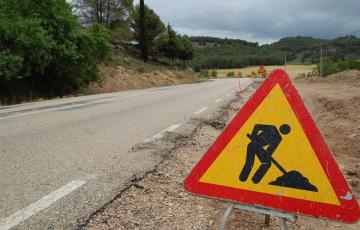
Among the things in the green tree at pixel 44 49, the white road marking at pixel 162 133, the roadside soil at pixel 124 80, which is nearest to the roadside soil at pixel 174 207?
the white road marking at pixel 162 133

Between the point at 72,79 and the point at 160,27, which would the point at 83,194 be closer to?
the point at 72,79

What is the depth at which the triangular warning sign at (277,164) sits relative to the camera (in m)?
2.98

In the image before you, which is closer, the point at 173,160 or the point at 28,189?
the point at 28,189

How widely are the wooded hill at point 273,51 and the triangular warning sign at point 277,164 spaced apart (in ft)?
126

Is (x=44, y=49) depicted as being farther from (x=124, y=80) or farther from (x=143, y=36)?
(x=143, y=36)

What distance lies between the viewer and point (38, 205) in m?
4.04

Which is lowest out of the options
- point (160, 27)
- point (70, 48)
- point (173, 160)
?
point (173, 160)

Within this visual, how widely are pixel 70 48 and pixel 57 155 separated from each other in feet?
54.8

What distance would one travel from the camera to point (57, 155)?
6.09 metres

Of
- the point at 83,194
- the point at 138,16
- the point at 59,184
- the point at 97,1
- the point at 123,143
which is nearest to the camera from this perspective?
the point at 83,194

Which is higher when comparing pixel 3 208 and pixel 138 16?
Answer: pixel 138 16

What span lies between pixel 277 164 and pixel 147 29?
56325 mm

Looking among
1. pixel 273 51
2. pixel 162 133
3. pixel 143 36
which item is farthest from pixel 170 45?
pixel 273 51

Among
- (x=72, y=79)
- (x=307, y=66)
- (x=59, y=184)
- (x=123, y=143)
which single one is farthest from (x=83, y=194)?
(x=307, y=66)
